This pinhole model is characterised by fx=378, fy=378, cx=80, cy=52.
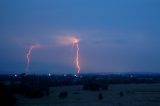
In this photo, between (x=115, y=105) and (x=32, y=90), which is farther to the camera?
(x=32, y=90)

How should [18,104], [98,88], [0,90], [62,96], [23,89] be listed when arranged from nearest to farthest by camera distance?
[18,104], [0,90], [62,96], [23,89], [98,88]

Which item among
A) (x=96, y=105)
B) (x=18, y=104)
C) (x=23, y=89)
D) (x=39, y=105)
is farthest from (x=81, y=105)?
(x=23, y=89)

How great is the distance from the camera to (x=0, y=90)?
62812 millimetres

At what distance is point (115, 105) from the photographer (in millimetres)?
54375

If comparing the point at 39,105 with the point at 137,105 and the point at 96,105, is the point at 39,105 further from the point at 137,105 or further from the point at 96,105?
the point at 137,105

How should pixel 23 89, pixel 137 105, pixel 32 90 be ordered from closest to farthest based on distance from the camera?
pixel 137 105, pixel 32 90, pixel 23 89

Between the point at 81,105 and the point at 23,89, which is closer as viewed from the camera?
the point at 81,105

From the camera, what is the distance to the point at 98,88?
331ft

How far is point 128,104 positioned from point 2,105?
1845 centimetres

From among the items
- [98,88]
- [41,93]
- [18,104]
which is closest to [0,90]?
[18,104]

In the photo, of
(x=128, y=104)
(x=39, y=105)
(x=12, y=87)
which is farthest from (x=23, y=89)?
(x=128, y=104)

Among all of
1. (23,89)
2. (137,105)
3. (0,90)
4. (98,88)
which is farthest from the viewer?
(98,88)

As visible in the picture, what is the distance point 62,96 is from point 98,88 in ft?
99.4

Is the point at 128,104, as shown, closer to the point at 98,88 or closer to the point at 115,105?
the point at 115,105
